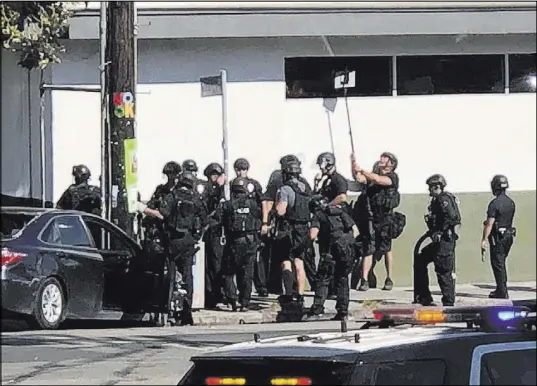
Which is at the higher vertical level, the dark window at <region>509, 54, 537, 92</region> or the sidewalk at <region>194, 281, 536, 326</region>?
the dark window at <region>509, 54, 537, 92</region>

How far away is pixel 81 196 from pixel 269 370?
37.9 ft

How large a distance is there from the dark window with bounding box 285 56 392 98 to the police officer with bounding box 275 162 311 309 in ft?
12.4

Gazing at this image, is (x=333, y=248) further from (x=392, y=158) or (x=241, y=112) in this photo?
(x=241, y=112)

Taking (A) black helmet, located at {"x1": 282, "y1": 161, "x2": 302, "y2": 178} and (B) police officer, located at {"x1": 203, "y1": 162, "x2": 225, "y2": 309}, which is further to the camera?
(B) police officer, located at {"x1": 203, "y1": 162, "x2": 225, "y2": 309}

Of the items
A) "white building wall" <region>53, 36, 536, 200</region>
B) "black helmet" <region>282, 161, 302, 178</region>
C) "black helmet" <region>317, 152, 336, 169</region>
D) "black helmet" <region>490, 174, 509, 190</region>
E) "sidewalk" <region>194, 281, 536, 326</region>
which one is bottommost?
"sidewalk" <region>194, 281, 536, 326</region>

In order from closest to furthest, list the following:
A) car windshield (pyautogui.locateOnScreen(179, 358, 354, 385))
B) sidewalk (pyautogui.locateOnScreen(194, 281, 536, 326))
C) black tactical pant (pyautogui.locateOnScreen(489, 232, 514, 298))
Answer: car windshield (pyautogui.locateOnScreen(179, 358, 354, 385)), sidewalk (pyautogui.locateOnScreen(194, 281, 536, 326)), black tactical pant (pyautogui.locateOnScreen(489, 232, 514, 298))

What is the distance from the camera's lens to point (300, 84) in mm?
17547

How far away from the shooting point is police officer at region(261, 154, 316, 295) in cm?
1447

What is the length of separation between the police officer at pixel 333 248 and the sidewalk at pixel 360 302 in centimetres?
35

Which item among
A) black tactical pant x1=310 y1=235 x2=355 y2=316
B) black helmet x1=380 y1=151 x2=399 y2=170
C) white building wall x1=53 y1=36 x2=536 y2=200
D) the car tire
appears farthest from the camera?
white building wall x1=53 y1=36 x2=536 y2=200

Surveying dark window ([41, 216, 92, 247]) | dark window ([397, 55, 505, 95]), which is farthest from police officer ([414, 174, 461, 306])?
dark window ([41, 216, 92, 247])

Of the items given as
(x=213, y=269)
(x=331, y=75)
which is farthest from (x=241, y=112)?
(x=213, y=269)

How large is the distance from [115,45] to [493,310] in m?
10.3

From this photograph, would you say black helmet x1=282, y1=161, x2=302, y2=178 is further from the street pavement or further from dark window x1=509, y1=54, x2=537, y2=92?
dark window x1=509, y1=54, x2=537, y2=92
